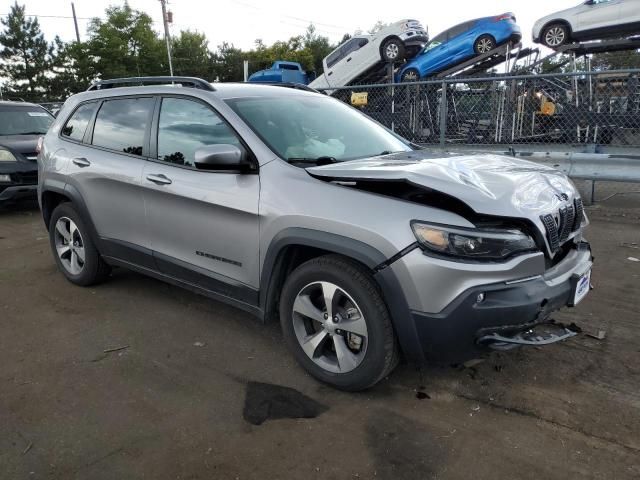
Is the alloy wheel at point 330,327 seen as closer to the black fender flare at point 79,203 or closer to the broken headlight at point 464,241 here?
the broken headlight at point 464,241

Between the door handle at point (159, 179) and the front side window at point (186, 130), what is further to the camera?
the door handle at point (159, 179)

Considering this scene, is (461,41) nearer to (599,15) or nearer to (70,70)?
(599,15)

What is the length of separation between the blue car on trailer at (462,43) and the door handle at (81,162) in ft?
38.4

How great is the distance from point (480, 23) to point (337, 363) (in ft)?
42.2

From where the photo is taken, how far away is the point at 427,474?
7.46 ft

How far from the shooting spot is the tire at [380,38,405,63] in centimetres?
1505

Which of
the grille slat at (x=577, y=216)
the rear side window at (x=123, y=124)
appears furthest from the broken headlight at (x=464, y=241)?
the rear side window at (x=123, y=124)

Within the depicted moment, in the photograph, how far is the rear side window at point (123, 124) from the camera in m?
3.88

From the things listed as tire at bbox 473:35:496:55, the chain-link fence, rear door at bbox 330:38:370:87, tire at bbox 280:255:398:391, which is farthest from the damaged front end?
rear door at bbox 330:38:370:87

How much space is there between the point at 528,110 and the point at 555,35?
485 centimetres

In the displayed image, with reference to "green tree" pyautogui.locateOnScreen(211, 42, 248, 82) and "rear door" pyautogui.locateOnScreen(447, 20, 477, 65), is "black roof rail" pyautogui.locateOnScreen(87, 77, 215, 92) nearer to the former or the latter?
"rear door" pyautogui.locateOnScreen(447, 20, 477, 65)

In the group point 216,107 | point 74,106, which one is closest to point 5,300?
point 74,106

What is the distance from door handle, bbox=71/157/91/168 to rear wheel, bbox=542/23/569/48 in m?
11.5

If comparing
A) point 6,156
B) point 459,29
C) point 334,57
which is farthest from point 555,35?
point 6,156
